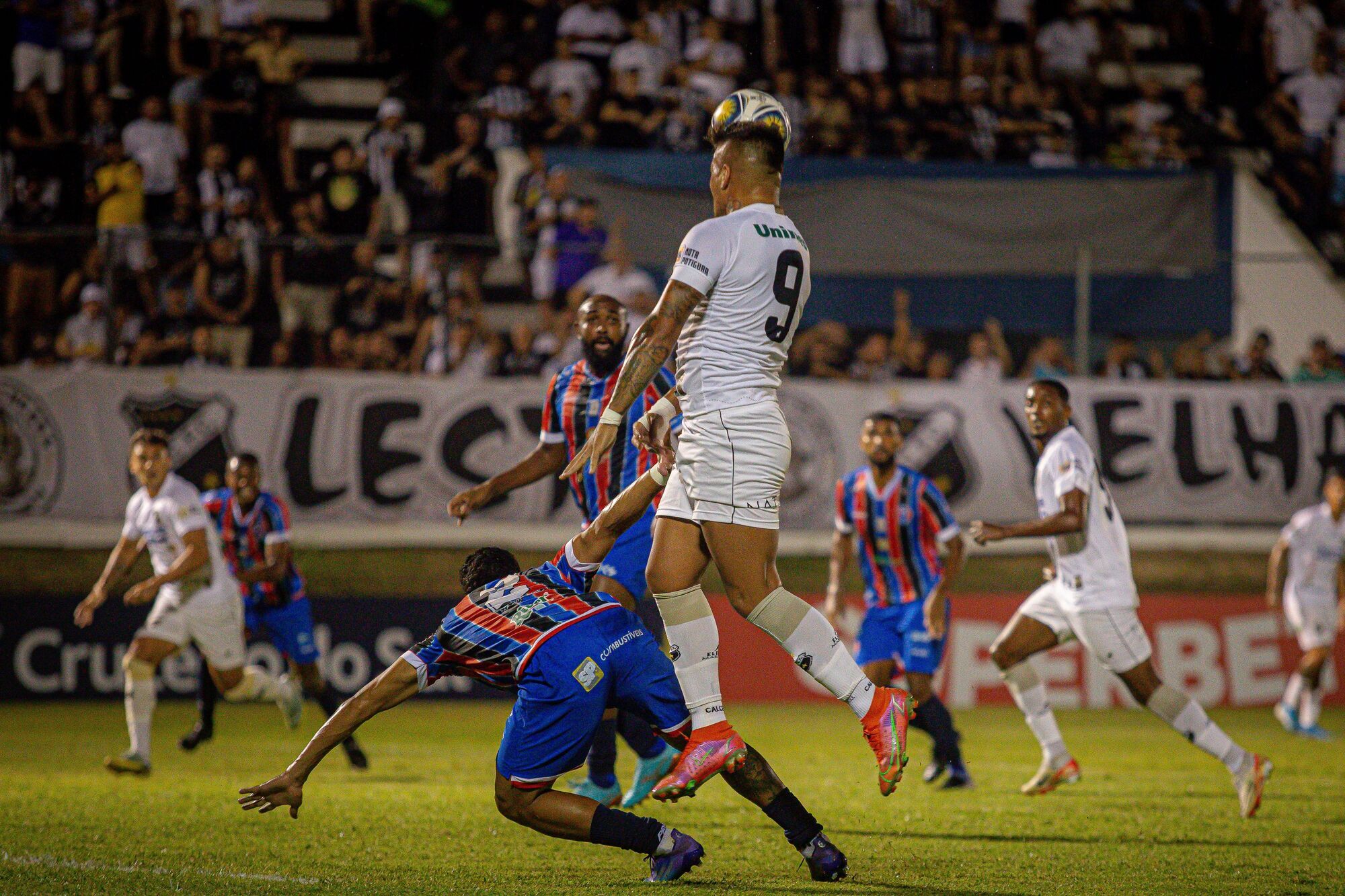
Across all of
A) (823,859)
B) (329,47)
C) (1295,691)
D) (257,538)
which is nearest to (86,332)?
(257,538)

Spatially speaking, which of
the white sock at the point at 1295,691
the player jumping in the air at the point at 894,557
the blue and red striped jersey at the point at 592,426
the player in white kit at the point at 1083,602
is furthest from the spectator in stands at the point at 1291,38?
the blue and red striped jersey at the point at 592,426

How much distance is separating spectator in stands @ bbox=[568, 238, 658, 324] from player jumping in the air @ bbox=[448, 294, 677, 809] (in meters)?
6.19

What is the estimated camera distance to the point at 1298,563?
542 inches

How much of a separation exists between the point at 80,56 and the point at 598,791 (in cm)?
1313

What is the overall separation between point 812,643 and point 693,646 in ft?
1.56

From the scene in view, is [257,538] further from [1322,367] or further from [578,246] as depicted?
[1322,367]

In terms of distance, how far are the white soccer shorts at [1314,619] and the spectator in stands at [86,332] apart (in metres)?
11.4

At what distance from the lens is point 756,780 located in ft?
19.5

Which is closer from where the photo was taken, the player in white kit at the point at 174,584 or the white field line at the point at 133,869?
→ the white field line at the point at 133,869

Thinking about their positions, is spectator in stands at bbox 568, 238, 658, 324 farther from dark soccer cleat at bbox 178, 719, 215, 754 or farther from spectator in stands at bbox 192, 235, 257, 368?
dark soccer cleat at bbox 178, 719, 215, 754

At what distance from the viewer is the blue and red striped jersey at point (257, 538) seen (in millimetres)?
11023

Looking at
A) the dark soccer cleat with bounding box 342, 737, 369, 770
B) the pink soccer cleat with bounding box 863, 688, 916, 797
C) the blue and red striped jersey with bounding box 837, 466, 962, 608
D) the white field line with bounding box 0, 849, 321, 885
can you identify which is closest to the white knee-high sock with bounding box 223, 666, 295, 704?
the dark soccer cleat with bounding box 342, 737, 369, 770

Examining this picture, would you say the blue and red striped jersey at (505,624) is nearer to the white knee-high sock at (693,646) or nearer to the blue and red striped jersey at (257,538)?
the white knee-high sock at (693,646)

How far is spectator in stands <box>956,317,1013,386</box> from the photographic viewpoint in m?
15.4
